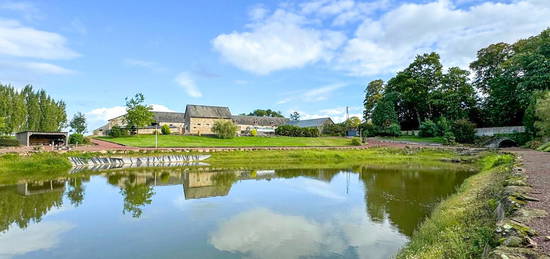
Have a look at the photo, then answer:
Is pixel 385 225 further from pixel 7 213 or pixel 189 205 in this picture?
pixel 7 213

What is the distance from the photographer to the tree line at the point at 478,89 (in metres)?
42.8

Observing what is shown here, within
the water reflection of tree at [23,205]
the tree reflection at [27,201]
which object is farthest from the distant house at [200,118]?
the water reflection of tree at [23,205]

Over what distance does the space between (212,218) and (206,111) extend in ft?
186

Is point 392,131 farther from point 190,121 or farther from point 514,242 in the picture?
point 514,242

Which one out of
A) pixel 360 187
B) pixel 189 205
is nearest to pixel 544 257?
pixel 189 205

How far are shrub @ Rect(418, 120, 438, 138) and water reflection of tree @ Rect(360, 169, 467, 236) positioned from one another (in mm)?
34156

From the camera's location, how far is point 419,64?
6347 cm

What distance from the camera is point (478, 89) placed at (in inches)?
2315

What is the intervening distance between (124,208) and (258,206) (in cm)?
599

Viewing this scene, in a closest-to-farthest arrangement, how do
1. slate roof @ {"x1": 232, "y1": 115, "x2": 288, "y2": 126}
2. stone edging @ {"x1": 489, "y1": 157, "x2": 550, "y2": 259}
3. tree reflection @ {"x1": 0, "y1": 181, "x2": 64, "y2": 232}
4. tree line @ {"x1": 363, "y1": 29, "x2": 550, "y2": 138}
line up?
stone edging @ {"x1": 489, "y1": 157, "x2": 550, "y2": 259}
tree reflection @ {"x1": 0, "y1": 181, "x2": 64, "y2": 232}
tree line @ {"x1": 363, "y1": 29, "x2": 550, "y2": 138}
slate roof @ {"x1": 232, "y1": 115, "x2": 288, "y2": 126}

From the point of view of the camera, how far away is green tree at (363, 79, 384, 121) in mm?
75250

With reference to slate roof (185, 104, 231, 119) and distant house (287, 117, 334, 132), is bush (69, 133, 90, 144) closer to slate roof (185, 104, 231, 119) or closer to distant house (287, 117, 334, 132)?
slate roof (185, 104, 231, 119)

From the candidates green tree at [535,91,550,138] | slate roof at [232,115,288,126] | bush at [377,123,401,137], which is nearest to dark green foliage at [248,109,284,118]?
slate roof at [232,115,288,126]

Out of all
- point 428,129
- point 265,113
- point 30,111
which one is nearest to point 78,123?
point 30,111
